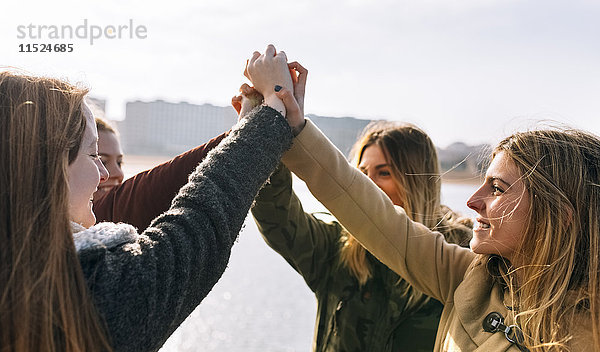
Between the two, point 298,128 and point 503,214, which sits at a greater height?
point 298,128

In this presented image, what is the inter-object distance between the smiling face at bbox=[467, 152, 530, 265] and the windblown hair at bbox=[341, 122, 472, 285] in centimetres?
58

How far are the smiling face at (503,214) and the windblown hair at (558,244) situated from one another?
0.02 meters

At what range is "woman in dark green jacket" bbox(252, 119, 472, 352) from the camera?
191 centimetres

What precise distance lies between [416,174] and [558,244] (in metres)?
0.77

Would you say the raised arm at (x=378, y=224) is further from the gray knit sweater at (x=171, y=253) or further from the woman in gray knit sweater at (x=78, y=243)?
the woman in gray knit sweater at (x=78, y=243)

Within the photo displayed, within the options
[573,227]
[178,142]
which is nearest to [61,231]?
[573,227]

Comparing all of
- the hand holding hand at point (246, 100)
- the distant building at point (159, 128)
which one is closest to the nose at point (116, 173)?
the hand holding hand at point (246, 100)

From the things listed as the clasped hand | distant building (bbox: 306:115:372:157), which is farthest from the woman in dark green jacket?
distant building (bbox: 306:115:372:157)

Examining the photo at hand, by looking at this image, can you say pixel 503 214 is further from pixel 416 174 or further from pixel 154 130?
pixel 154 130

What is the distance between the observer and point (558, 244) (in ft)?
4.97

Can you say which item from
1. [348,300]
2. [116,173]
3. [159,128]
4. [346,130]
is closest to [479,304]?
[348,300]

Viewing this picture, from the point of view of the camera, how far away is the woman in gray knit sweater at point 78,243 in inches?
36.3

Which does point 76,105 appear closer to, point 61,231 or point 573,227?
point 61,231

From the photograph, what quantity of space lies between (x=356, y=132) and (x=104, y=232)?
185 cm
